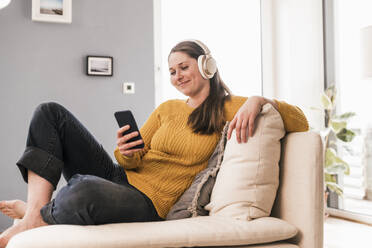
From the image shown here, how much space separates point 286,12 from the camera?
11.5 ft

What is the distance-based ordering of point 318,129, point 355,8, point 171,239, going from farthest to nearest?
point 318,129, point 355,8, point 171,239

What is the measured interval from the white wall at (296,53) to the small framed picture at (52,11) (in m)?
1.92

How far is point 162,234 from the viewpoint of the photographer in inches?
40.1

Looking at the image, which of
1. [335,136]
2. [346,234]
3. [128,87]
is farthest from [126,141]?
[335,136]

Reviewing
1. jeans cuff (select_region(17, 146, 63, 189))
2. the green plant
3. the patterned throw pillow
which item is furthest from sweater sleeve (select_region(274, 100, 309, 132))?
the green plant

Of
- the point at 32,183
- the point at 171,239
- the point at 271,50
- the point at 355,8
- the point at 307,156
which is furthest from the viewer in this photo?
the point at 271,50

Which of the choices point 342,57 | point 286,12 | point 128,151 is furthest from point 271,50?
point 128,151

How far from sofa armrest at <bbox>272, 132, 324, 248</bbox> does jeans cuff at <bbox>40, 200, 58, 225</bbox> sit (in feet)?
2.53

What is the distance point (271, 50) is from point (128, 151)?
269cm

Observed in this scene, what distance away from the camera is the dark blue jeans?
3.66 feet

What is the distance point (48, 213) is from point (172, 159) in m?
0.51

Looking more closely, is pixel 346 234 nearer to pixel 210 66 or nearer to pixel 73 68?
pixel 210 66

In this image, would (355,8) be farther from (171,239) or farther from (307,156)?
(171,239)

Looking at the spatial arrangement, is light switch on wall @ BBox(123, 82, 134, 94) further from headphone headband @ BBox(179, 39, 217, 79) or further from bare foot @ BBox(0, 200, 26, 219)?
bare foot @ BBox(0, 200, 26, 219)
